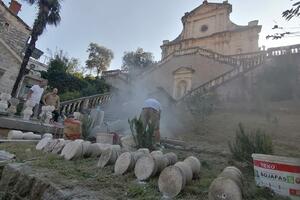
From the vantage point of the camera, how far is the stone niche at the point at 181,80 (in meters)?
21.1

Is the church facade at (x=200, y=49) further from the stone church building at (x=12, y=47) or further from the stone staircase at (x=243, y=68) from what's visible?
the stone church building at (x=12, y=47)

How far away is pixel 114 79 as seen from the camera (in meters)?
23.5

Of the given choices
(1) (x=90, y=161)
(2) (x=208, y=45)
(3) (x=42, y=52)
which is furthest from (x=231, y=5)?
(1) (x=90, y=161)

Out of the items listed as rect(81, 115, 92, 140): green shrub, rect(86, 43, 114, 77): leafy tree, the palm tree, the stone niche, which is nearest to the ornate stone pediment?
the stone niche

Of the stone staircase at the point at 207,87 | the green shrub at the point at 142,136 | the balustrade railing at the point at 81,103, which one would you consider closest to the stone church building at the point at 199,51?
the stone staircase at the point at 207,87

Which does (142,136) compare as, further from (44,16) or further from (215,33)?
(215,33)

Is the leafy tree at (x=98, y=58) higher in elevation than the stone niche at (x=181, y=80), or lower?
higher

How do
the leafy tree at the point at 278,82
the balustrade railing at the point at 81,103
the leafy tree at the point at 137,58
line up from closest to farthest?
the balustrade railing at the point at 81,103 → the leafy tree at the point at 278,82 → the leafy tree at the point at 137,58

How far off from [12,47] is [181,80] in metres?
12.9

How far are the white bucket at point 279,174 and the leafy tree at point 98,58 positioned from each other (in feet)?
101

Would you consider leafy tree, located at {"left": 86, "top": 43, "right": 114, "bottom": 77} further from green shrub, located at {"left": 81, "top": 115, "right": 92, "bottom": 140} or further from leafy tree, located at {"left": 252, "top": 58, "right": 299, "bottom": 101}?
green shrub, located at {"left": 81, "top": 115, "right": 92, "bottom": 140}

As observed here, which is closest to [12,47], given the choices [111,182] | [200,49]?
[200,49]

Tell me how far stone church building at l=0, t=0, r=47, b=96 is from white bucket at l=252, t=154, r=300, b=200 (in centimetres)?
1639

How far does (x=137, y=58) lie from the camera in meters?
32.5
